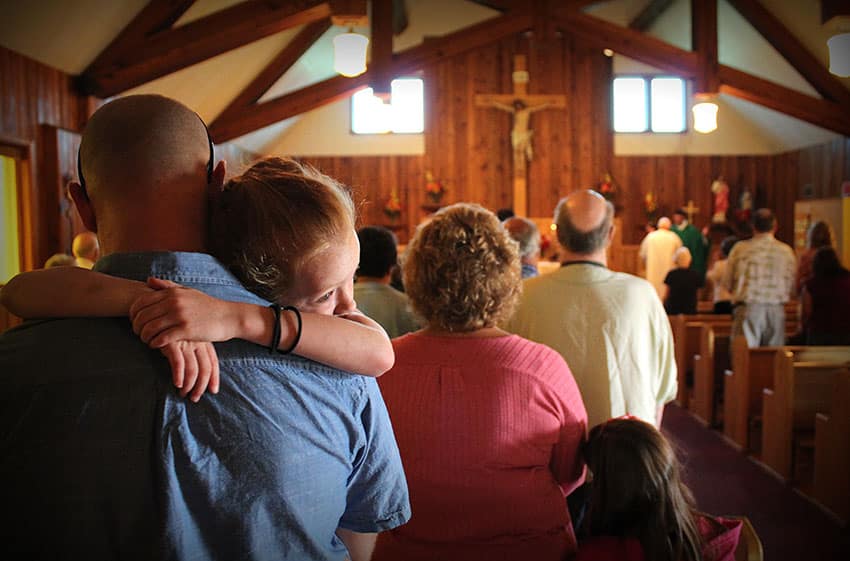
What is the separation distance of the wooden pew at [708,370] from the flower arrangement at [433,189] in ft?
24.5

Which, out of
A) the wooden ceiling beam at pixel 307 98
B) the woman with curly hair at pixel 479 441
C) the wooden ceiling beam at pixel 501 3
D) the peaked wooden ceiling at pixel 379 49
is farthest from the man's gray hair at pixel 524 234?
the wooden ceiling beam at pixel 501 3

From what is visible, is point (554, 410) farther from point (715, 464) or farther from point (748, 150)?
point (748, 150)

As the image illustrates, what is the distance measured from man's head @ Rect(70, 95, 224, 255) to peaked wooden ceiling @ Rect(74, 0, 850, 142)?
5.78 m

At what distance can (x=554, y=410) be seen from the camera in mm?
1751

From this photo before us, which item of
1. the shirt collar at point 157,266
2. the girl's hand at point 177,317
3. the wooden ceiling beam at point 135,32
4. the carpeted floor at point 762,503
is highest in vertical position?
the wooden ceiling beam at point 135,32

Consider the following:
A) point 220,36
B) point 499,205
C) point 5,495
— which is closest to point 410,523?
point 5,495

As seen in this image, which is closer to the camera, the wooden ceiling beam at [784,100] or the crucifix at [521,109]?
the wooden ceiling beam at [784,100]

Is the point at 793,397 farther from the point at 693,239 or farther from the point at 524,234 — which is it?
the point at 693,239

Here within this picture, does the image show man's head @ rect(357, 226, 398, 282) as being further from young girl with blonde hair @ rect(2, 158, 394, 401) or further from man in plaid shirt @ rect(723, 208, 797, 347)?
man in plaid shirt @ rect(723, 208, 797, 347)

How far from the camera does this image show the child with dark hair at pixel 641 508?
1.72m

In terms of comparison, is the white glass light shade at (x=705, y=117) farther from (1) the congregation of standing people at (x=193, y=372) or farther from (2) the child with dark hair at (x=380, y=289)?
(1) the congregation of standing people at (x=193, y=372)

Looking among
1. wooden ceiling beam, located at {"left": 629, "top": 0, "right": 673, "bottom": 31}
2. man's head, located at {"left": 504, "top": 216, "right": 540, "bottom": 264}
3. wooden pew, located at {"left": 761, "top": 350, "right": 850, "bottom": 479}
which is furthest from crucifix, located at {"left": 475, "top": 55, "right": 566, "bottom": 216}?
man's head, located at {"left": 504, "top": 216, "right": 540, "bottom": 264}

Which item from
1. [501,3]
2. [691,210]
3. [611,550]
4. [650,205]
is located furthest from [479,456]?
[691,210]

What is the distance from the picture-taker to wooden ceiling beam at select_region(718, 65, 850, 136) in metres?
8.96
